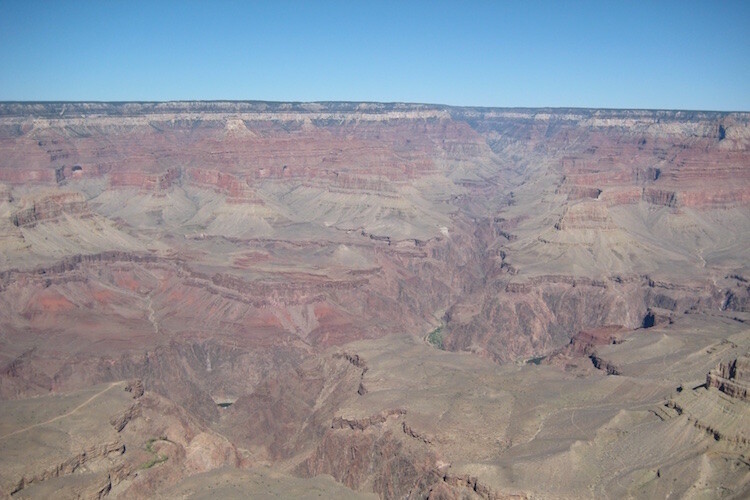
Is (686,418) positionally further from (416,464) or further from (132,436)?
(132,436)

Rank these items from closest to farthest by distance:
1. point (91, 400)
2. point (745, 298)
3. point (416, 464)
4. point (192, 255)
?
point (416, 464) < point (91, 400) < point (745, 298) < point (192, 255)

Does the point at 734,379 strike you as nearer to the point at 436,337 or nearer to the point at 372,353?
the point at 372,353

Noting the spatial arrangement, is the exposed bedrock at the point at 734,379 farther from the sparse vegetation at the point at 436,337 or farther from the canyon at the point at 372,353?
the sparse vegetation at the point at 436,337

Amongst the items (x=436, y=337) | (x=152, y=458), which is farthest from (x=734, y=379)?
(x=436, y=337)

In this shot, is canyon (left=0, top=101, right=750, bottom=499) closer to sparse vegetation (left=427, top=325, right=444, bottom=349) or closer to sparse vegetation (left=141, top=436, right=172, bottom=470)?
sparse vegetation (left=141, top=436, right=172, bottom=470)

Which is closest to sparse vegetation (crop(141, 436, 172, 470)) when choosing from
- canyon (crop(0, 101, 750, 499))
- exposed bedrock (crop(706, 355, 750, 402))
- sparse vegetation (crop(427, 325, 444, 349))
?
canyon (crop(0, 101, 750, 499))

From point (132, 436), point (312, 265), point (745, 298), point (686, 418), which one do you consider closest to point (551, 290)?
point (745, 298)
